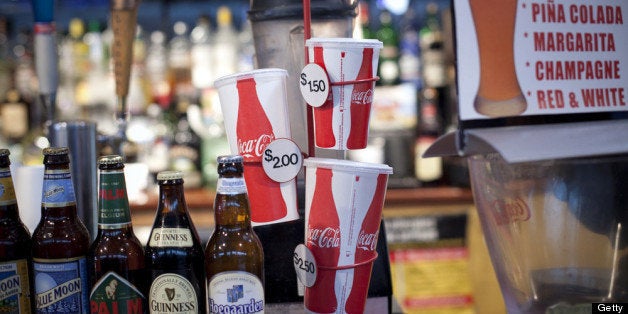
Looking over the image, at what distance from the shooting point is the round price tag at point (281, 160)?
108 centimetres

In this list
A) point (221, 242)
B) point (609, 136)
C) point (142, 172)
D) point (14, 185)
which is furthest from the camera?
point (142, 172)

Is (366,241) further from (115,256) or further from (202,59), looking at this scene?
(202,59)

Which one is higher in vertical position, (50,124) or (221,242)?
(50,124)

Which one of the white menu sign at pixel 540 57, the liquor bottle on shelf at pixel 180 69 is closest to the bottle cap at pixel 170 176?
the white menu sign at pixel 540 57

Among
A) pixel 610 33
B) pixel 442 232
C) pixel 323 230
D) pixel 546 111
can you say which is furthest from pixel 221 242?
pixel 442 232

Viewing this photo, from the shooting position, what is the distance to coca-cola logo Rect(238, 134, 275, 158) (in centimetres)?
109

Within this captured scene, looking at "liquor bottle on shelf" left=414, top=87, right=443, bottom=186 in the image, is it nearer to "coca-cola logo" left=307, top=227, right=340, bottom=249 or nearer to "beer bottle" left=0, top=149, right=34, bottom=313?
"coca-cola logo" left=307, top=227, right=340, bottom=249

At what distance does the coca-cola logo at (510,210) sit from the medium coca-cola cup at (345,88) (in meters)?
0.23

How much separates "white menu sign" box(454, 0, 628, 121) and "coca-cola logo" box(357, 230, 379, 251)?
0.23m

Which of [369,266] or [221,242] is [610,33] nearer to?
[369,266]

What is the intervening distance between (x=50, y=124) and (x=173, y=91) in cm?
236

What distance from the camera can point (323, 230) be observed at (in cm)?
106

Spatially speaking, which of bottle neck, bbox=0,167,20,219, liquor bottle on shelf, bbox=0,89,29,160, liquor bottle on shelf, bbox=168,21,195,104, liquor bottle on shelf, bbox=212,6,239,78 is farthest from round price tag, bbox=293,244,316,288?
liquor bottle on shelf, bbox=0,89,29,160

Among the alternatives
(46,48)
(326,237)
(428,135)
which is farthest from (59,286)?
(428,135)
